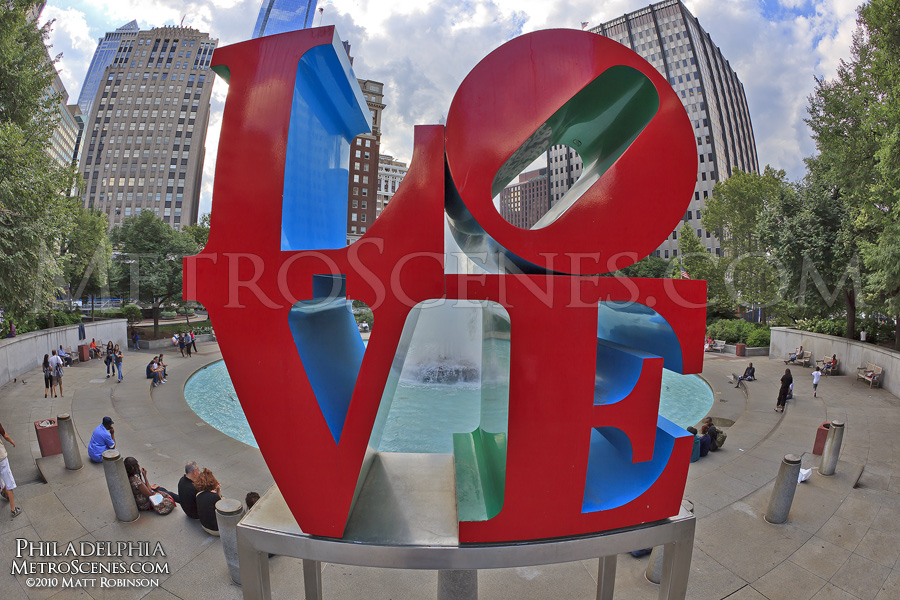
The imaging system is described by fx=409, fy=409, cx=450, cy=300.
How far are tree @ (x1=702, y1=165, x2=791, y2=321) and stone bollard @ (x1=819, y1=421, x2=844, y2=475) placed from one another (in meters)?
27.6

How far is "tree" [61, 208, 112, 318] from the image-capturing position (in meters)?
29.9

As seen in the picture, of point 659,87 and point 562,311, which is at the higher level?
point 659,87

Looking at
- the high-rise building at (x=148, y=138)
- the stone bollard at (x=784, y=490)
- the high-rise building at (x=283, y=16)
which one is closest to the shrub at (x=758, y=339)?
the stone bollard at (x=784, y=490)

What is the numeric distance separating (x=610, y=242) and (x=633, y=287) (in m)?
0.47

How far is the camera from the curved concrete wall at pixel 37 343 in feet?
57.0

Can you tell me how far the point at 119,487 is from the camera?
7.14 metres

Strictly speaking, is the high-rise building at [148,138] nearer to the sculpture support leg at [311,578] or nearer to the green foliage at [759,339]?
the green foliage at [759,339]

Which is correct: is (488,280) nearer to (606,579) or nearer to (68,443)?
(606,579)

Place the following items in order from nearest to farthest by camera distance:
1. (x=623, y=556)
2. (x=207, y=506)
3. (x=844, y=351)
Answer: (x=623, y=556) < (x=207, y=506) < (x=844, y=351)

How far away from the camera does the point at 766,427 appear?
13453 mm

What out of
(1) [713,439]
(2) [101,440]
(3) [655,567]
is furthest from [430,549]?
(1) [713,439]

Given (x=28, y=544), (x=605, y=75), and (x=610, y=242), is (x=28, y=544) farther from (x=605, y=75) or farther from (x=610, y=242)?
(x=605, y=75)

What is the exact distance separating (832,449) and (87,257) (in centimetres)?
4239

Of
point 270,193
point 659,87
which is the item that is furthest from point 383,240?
point 659,87
